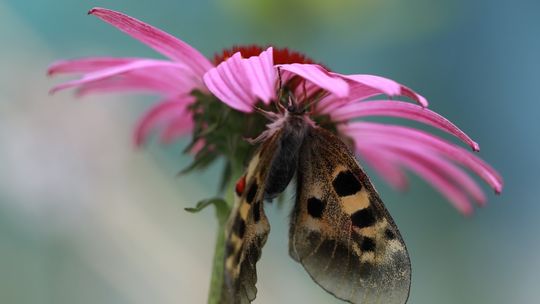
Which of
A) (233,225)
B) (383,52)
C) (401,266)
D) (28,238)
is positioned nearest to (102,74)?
(233,225)

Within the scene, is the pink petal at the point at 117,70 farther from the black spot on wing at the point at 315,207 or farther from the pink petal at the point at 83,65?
the black spot on wing at the point at 315,207

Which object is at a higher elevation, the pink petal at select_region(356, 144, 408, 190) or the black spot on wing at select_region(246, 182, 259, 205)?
the black spot on wing at select_region(246, 182, 259, 205)

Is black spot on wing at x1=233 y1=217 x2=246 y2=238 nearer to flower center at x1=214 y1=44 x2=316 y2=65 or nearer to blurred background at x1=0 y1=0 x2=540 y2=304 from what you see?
flower center at x1=214 y1=44 x2=316 y2=65

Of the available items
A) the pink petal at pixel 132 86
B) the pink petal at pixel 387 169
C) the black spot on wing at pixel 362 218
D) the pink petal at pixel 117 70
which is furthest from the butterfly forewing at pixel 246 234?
the pink petal at pixel 387 169

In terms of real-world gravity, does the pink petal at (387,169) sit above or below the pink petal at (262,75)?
below

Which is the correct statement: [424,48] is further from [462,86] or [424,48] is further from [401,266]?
[401,266]

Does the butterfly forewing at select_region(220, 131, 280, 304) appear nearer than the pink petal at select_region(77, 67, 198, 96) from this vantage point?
Yes

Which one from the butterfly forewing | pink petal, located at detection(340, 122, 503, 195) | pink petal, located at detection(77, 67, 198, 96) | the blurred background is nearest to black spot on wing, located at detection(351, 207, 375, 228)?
the butterfly forewing

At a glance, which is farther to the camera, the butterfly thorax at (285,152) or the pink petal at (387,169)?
the pink petal at (387,169)
